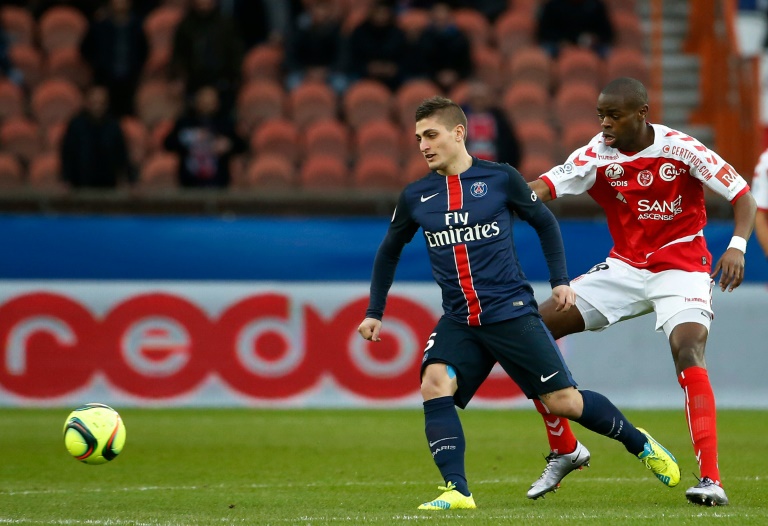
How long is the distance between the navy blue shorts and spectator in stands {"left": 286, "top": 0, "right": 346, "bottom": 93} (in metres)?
9.49

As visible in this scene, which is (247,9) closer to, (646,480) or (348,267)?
(348,267)

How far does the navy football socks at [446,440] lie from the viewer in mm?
5891

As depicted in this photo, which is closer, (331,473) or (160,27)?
(331,473)

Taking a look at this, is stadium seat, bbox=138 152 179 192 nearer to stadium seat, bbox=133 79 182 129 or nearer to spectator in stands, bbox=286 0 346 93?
stadium seat, bbox=133 79 182 129

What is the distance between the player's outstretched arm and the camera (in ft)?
20.0

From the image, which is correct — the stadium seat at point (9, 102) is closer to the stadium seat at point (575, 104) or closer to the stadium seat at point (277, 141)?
the stadium seat at point (277, 141)

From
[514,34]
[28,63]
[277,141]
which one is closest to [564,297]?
[277,141]

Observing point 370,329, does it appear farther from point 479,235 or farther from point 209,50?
point 209,50

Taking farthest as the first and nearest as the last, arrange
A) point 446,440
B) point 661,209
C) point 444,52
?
point 444,52 → point 661,209 → point 446,440

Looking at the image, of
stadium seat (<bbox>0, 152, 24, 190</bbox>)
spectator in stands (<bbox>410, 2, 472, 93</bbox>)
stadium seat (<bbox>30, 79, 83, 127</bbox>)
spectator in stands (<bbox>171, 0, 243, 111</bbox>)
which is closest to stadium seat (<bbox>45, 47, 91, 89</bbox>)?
stadium seat (<bbox>30, 79, 83, 127</bbox>)

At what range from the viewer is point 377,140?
579 inches

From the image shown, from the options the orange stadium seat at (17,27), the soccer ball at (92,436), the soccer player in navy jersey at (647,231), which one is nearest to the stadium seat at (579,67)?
the orange stadium seat at (17,27)

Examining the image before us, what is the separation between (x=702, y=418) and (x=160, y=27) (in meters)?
11.7

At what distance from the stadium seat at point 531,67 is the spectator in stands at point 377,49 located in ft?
4.82
